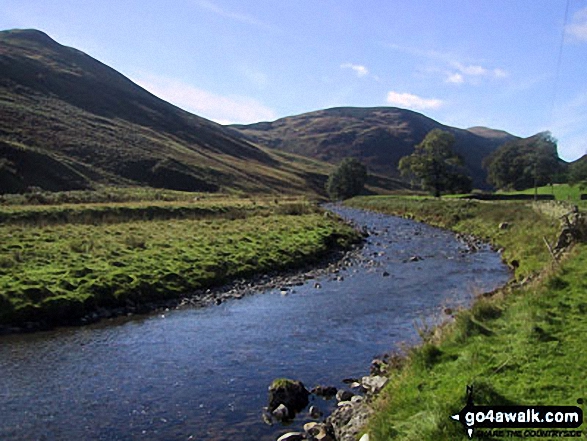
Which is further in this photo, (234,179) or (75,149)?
(234,179)

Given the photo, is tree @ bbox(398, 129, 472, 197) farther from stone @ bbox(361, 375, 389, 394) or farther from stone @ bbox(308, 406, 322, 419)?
stone @ bbox(308, 406, 322, 419)

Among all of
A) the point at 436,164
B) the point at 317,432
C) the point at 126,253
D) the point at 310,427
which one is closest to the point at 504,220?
the point at 126,253

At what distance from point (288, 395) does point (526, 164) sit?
124642mm

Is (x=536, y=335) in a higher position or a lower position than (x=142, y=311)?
higher

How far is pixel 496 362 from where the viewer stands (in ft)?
37.7

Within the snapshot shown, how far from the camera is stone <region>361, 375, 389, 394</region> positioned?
1336 cm

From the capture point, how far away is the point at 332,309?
968 inches

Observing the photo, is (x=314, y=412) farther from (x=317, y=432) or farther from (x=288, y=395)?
(x=317, y=432)

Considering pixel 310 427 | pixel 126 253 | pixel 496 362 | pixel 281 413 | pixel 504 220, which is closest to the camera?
pixel 496 362

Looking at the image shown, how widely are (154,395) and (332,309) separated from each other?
11273 millimetres

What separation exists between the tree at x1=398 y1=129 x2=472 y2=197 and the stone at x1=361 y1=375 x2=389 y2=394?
81.1 meters

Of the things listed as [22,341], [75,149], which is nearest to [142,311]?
[22,341]

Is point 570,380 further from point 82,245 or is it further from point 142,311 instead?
point 82,245

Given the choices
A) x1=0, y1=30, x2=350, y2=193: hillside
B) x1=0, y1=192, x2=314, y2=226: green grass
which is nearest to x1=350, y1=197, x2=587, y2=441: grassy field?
x1=0, y1=192, x2=314, y2=226: green grass
